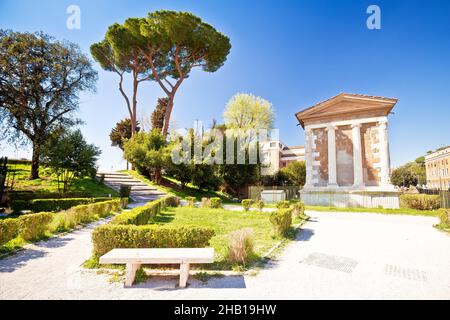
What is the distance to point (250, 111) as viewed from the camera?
3569cm

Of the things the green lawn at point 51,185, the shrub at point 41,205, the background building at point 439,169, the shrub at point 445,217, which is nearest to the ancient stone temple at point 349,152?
the shrub at point 445,217

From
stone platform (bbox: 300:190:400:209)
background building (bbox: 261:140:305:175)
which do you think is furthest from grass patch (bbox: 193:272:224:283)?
background building (bbox: 261:140:305:175)

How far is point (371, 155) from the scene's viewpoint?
1911cm

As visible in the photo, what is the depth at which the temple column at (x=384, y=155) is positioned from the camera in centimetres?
1789

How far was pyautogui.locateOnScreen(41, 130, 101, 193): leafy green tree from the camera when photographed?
18.4 m

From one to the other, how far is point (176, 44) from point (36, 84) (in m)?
15.5

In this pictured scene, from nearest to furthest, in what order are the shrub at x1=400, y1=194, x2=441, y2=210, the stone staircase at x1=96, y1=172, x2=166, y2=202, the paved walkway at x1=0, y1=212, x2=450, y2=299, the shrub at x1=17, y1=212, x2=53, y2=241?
1. the paved walkway at x1=0, y1=212, x2=450, y2=299
2. the shrub at x1=17, y1=212, x2=53, y2=241
3. the shrub at x1=400, y1=194, x2=441, y2=210
4. the stone staircase at x1=96, y1=172, x2=166, y2=202

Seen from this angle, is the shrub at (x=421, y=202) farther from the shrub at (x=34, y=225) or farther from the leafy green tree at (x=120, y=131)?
the leafy green tree at (x=120, y=131)

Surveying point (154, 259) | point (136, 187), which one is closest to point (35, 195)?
point (136, 187)

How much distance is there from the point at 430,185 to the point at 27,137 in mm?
81888

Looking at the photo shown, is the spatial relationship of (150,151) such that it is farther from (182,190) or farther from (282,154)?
(282,154)

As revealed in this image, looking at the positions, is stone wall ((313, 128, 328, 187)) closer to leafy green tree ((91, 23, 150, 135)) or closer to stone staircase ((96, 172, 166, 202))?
stone staircase ((96, 172, 166, 202))

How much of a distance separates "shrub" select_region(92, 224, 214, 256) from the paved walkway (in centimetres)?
79
